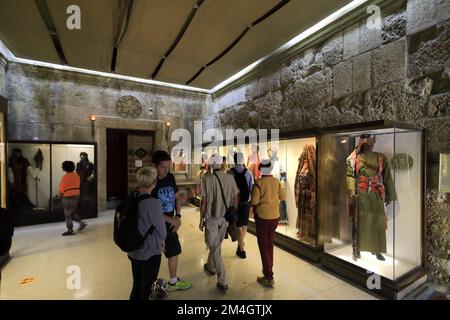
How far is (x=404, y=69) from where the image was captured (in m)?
2.67

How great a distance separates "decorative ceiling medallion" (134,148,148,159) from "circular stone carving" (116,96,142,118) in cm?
129

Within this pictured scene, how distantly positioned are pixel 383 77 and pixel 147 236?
3.43 m

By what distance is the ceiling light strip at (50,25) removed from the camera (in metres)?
3.12

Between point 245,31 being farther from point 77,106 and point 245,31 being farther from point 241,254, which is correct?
point 77,106

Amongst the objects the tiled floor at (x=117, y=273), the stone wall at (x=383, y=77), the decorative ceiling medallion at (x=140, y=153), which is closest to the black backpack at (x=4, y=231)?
the tiled floor at (x=117, y=273)

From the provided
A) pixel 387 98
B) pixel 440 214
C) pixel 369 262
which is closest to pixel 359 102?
pixel 387 98

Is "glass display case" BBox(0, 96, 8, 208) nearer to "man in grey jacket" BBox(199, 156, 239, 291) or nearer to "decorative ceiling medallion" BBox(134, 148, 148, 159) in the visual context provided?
"man in grey jacket" BBox(199, 156, 239, 291)

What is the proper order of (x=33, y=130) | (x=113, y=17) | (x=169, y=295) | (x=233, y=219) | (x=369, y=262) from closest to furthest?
(x=169, y=295) → (x=233, y=219) → (x=369, y=262) → (x=113, y=17) → (x=33, y=130)

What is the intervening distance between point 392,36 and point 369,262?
2.92 meters

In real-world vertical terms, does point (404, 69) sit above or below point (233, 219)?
above

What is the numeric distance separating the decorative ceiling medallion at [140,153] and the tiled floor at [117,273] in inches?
137

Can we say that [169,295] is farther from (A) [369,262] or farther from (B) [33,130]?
(B) [33,130]

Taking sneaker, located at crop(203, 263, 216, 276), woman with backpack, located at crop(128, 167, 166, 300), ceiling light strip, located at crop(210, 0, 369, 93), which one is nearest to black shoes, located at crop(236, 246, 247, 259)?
sneaker, located at crop(203, 263, 216, 276)

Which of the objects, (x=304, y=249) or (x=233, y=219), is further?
(x=304, y=249)
